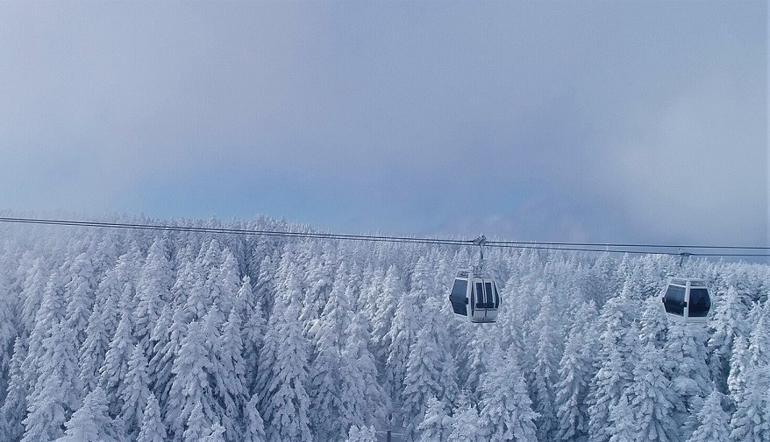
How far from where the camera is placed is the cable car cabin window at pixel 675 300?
17.1 metres

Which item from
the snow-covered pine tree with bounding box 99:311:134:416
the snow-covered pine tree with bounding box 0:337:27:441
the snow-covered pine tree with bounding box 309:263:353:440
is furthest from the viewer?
the snow-covered pine tree with bounding box 309:263:353:440

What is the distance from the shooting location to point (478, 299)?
17.9 meters

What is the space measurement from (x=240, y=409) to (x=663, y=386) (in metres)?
27.9

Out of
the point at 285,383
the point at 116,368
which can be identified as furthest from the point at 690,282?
the point at 116,368

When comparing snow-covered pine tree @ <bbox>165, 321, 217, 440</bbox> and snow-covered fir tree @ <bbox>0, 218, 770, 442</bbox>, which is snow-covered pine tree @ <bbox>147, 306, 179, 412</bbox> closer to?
snow-covered fir tree @ <bbox>0, 218, 770, 442</bbox>

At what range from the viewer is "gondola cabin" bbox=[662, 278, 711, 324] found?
1695cm

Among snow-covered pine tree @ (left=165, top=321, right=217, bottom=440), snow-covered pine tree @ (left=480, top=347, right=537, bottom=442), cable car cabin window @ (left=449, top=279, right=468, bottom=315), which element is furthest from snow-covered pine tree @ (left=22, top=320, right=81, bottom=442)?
snow-covered pine tree @ (left=480, top=347, right=537, bottom=442)

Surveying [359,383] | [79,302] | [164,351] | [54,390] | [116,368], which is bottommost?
[359,383]

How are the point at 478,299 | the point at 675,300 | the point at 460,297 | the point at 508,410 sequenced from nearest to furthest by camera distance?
the point at 675,300
the point at 478,299
the point at 460,297
the point at 508,410

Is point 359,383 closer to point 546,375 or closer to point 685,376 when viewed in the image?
point 546,375

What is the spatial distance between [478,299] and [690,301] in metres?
6.84

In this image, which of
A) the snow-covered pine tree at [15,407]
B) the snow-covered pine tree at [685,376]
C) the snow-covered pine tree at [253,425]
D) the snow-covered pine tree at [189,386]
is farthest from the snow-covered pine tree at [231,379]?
the snow-covered pine tree at [685,376]

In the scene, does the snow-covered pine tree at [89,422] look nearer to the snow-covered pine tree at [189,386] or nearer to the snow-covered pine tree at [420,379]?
the snow-covered pine tree at [189,386]

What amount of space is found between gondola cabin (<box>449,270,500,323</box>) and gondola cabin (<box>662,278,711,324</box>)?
5886 millimetres
